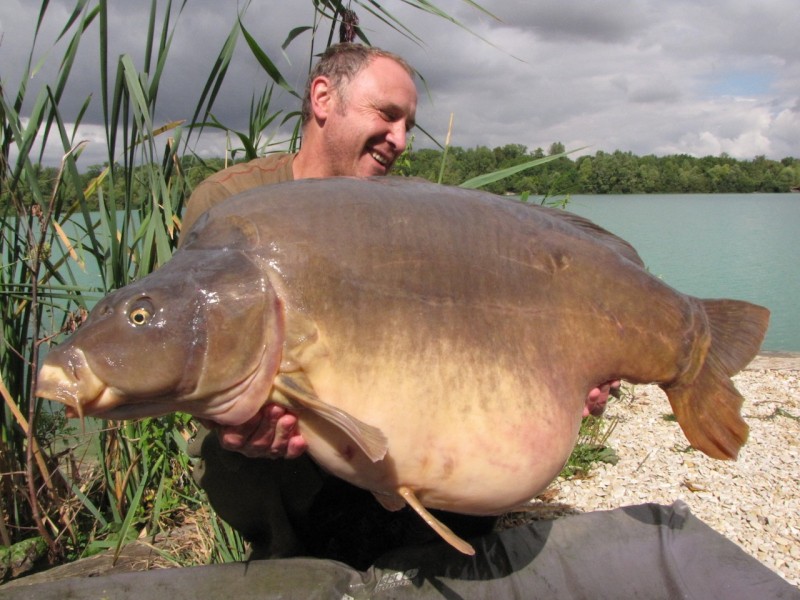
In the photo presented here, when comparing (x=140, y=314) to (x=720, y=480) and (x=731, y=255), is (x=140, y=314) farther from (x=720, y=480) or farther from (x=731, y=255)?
(x=731, y=255)

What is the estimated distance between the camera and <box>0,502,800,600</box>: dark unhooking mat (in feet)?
5.50

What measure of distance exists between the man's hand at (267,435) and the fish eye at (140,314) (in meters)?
0.28

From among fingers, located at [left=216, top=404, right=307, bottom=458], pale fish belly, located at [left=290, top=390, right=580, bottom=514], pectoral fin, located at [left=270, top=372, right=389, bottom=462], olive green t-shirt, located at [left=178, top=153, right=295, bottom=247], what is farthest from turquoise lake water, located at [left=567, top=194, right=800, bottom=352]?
pectoral fin, located at [left=270, top=372, right=389, bottom=462]

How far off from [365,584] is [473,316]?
0.84 metres

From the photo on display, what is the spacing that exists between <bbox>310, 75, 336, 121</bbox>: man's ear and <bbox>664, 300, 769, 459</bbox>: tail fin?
1317mm

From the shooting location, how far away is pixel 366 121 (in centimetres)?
222

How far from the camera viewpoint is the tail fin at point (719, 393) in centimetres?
162

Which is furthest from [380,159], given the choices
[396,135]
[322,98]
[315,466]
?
[315,466]

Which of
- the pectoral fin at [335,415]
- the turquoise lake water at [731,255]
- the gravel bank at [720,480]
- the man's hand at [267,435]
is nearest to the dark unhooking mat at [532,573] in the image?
the man's hand at [267,435]

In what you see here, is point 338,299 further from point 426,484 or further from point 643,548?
point 643,548

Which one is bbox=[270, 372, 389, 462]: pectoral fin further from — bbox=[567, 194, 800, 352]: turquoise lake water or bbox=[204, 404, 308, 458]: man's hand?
bbox=[567, 194, 800, 352]: turquoise lake water

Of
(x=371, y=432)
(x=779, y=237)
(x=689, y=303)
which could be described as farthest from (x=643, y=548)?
(x=779, y=237)

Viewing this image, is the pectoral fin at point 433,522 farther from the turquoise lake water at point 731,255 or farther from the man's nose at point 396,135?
the turquoise lake water at point 731,255

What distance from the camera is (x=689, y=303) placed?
5.36 feet
